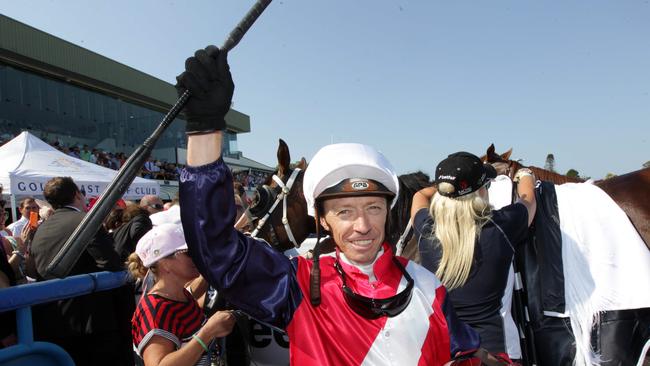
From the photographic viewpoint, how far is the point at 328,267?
4.73 ft

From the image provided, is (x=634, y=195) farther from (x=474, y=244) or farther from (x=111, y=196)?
(x=111, y=196)

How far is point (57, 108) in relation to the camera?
73.7ft

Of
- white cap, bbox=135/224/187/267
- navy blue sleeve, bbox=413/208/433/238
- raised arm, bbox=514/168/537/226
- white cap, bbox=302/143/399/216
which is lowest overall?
white cap, bbox=135/224/187/267

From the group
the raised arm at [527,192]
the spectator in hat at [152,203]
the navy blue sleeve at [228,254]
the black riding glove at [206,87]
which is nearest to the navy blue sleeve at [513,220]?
the raised arm at [527,192]

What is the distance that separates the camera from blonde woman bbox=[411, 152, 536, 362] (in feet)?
6.95

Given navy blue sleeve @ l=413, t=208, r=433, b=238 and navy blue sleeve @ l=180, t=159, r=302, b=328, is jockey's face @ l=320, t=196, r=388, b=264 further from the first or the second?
navy blue sleeve @ l=413, t=208, r=433, b=238

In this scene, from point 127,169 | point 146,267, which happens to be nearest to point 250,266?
point 127,169

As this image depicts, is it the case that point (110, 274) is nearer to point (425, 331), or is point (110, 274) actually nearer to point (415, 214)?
point (425, 331)

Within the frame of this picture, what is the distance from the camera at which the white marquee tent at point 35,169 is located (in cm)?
688

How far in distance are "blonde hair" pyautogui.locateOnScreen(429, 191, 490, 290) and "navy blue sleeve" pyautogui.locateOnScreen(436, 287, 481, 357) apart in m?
0.67

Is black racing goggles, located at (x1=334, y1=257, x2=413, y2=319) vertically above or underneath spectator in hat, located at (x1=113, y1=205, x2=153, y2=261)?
above

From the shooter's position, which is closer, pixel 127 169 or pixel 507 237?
pixel 127 169

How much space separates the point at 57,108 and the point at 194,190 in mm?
25817

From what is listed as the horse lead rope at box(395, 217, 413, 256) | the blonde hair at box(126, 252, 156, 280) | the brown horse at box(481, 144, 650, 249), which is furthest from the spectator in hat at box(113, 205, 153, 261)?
the brown horse at box(481, 144, 650, 249)
